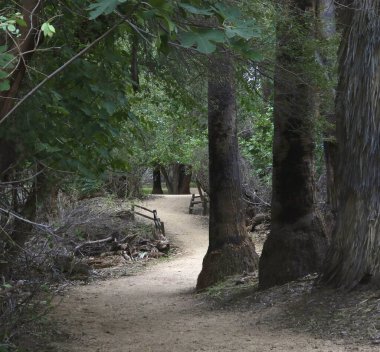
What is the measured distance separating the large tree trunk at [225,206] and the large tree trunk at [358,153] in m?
4.98

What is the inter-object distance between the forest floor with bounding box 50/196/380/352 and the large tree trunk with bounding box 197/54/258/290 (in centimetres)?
65

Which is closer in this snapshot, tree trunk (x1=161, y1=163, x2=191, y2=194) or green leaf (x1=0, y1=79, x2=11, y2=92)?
green leaf (x1=0, y1=79, x2=11, y2=92)

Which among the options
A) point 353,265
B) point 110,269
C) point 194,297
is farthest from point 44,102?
point 110,269

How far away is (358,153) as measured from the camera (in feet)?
25.1

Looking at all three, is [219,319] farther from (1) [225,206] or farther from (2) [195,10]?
(2) [195,10]

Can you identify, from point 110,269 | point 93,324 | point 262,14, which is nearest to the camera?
point 262,14

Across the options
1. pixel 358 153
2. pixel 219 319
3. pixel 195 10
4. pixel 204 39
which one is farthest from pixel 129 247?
pixel 204 39

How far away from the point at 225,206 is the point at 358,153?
584 cm

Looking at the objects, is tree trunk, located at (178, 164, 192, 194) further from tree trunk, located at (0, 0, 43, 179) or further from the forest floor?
tree trunk, located at (0, 0, 43, 179)

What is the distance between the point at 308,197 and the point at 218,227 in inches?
133

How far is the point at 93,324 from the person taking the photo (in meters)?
9.80

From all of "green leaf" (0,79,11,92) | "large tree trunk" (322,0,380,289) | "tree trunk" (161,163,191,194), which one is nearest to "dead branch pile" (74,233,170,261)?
"large tree trunk" (322,0,380,289)

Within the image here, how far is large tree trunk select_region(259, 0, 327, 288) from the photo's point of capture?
389 inches

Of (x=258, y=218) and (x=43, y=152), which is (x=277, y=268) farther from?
(x=258, y=218)
